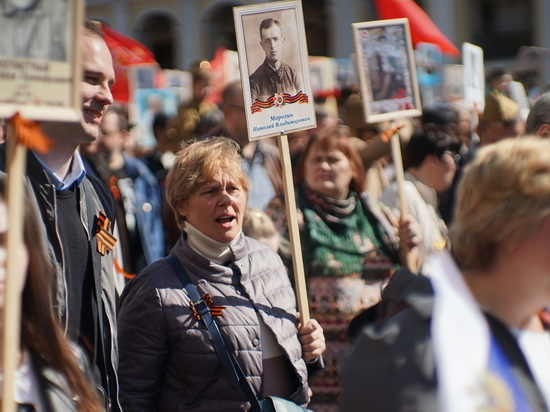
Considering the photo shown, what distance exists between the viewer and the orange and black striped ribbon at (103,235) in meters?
2.52

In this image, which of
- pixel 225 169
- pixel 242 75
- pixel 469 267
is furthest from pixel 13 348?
pixel 242 75

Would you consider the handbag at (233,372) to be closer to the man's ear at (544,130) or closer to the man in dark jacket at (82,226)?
the man in dark jacket at (82,226)

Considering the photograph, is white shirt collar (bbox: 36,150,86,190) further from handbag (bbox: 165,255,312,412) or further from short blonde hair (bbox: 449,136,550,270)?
short blonde hair (bbox: 449,136,550,270)

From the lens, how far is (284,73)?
122 inches

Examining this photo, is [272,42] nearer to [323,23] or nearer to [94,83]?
[94,83]

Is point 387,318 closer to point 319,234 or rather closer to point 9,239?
point 9,239

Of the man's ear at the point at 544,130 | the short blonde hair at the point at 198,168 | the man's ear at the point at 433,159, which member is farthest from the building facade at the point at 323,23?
the short blonde hair at the point at 198,168

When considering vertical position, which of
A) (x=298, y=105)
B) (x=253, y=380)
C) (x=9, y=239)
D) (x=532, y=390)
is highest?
(x=298, y=105)

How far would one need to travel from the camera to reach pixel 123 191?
18.0ft

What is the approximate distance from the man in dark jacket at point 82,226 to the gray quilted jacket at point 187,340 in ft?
0.48

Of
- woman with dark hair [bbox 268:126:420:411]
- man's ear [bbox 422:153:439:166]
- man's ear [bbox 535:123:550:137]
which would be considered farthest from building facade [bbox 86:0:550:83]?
man's ear [bbox 535:123:550:137]

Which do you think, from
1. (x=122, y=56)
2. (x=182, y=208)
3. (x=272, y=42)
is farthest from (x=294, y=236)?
(x=122, y=56)

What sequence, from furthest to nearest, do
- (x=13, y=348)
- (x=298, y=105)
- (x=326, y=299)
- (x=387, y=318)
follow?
1. (x=326, y=299)
2. (x=298, y=105)
3. (x=387, y=318)
4. (x=13, y=348)

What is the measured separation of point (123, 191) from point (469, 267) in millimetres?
4048
